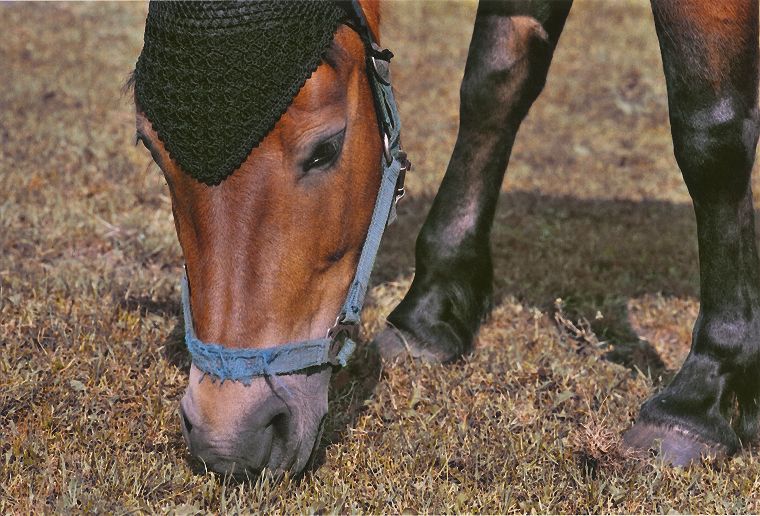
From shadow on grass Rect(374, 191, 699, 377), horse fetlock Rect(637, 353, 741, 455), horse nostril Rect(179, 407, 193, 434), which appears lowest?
shadow on grass Rect(374, 191, 699, 377)

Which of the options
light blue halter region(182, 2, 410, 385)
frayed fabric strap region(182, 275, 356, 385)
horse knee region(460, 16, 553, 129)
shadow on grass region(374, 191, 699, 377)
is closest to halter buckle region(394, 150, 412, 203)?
light blue halter region(182, 2, 410, 385)

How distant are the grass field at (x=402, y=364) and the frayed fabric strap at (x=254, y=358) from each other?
0.31m

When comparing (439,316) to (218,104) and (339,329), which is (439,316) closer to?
(339,329)

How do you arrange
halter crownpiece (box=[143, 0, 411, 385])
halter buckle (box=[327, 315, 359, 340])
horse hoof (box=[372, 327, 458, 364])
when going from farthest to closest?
horse hoof (box=[372, 327, 458, 364])
halter buckle (box=[327, 315, 359, 340])
halter crownpiece (box=[143, 0, 411, 385])

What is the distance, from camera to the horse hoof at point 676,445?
2.50 metres

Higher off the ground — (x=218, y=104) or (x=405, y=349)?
(x=218, y=104)

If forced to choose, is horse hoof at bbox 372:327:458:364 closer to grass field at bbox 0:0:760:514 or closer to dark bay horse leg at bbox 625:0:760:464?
grass field at bbox 0:0:760:514

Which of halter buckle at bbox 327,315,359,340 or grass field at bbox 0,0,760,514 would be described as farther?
grass field at bbox 0,0,760,514

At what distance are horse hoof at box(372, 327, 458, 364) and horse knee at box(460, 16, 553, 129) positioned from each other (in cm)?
80

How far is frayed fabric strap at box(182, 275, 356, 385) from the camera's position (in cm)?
199

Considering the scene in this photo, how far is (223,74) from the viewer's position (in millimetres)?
1924

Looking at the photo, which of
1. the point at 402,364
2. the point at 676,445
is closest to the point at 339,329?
the point at 402,364

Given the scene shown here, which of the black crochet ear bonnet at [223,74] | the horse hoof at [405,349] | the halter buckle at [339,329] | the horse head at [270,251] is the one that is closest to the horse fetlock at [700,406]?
the horse hoof at [405,349]

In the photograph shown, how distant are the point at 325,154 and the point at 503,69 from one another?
1.36 m
